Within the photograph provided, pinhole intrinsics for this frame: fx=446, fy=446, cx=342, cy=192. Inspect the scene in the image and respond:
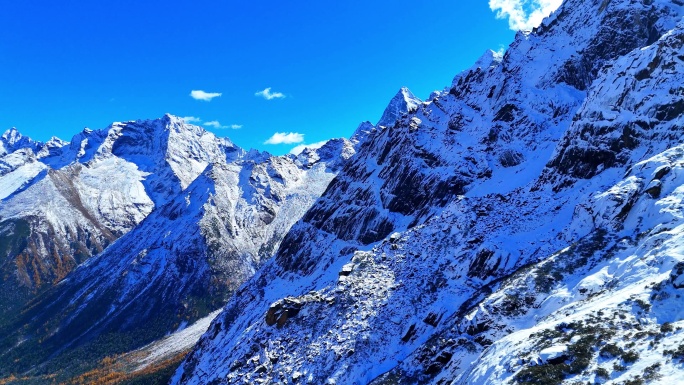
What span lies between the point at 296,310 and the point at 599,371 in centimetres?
4966

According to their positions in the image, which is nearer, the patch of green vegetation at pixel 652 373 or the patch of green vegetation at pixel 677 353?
the patch of green vegetation at pixel 652 373

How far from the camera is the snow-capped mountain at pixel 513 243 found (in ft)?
101

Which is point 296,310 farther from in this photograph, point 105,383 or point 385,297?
point 105,383

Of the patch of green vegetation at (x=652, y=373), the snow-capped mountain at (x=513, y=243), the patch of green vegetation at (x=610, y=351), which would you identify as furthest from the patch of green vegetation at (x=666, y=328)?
the patch of green vegetation at (x=652, y=373)

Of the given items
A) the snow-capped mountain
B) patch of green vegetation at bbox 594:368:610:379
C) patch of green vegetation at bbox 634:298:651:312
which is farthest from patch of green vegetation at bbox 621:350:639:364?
patch of green vegetation at bbox 634:298:651:312

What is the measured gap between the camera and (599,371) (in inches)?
990

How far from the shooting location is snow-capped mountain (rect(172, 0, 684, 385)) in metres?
30.7

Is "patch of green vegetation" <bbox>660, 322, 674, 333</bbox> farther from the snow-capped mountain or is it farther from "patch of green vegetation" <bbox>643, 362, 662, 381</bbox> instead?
"patch of green vegetation" <bbox>643, 362, 662, 381</bbox>

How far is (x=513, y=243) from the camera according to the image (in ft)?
197

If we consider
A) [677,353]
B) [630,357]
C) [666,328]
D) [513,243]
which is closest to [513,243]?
[513,243]

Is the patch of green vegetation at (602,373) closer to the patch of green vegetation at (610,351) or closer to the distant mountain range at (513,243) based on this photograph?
the distant mountain range at (513,243)

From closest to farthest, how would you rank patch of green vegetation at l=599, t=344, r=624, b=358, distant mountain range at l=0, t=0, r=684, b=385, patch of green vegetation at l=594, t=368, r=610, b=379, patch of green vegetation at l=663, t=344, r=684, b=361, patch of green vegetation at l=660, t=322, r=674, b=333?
patch of green vegetation at l=663, t=344, r=684, b=361, patch of green vegetation at l=594, t=368, r=610, b=379, patch of green vegetation at l=660, t=322, r=674, b=333, patch of green vegetation at l=599, t=344, r=624, b=358, distant mountain range at l=0, t=0, r=684, b=385

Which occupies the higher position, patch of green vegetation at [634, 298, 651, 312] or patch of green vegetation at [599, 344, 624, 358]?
patch of green vegetation at [634, 298, 651, 312]

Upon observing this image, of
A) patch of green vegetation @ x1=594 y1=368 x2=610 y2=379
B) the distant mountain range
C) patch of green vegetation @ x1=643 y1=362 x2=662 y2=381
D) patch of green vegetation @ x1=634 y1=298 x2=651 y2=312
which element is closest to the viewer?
patch of green vegetation @ x1=643 y1=362 x2=662 y2=381
